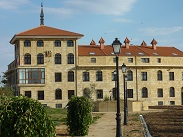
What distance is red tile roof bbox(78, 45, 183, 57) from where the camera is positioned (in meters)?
66.2

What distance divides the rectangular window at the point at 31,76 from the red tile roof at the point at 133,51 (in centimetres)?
738

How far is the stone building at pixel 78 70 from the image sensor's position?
61875mm

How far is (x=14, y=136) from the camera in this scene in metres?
9.02

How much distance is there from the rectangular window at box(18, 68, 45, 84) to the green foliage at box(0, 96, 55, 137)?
5201 cm

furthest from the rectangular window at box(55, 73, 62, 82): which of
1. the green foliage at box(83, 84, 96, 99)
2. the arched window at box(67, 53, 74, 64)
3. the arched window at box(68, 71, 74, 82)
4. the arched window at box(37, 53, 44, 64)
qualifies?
the green foliage at box(83, 84, 96, 99)

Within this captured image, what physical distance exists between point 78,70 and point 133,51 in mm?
11096

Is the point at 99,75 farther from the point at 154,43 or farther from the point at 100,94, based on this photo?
the point at 154,43

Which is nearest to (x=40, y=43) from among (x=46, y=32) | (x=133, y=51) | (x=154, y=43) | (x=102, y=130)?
(x=46, y=32)

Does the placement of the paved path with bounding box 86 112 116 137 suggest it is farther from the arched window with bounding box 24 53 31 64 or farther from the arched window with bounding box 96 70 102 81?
the arched window with bounding box 96 70 102 81

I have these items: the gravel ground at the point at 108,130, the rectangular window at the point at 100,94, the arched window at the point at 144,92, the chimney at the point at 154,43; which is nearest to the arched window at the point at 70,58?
the rectangular window at the point at 100,94

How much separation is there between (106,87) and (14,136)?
56.0 meters

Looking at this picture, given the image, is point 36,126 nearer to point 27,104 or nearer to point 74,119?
point 27,104

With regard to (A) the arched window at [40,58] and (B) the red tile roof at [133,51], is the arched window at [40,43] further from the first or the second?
(B) the red tile roof at [133,51]

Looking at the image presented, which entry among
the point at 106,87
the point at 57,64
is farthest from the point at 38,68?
the point at 106,87
